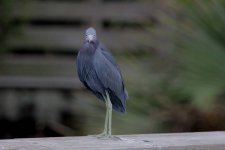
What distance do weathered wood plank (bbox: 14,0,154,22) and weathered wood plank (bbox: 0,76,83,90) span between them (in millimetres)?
574

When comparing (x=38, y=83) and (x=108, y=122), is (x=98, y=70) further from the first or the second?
(x=38, y=83)

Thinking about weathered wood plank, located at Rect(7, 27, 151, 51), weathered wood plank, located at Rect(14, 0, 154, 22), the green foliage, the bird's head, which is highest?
weathered wood plank, located at Rect(14, 0, 154, 22)

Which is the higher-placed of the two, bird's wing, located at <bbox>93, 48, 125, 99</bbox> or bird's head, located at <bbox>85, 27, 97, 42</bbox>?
bird's head, located at <bbox>85, 27, 97, 42</bbox>

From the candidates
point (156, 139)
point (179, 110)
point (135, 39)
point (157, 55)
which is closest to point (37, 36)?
point (135, 39)

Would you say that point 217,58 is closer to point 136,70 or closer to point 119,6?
point 136,70

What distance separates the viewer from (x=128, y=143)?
2.88 meters

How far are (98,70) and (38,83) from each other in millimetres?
4192

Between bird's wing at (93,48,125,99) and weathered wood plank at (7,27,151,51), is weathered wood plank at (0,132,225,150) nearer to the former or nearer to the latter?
bird's wing at (93,48,125,99)

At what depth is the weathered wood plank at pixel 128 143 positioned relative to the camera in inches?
109

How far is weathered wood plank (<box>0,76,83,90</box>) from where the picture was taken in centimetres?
695

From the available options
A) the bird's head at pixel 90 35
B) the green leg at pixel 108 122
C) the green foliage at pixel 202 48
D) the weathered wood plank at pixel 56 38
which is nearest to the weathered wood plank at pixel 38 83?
the weathered wood plank at pixel 56 38

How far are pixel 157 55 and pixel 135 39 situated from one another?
0.95 metres

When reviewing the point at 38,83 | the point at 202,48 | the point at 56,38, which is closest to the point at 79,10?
the point at 56,38

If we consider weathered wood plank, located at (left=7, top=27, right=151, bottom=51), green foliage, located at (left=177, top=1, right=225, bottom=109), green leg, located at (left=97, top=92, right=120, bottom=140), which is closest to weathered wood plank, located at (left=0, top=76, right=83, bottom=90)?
weathered wood plank, located at (left=7, top=27, right=151, bottom=51)
